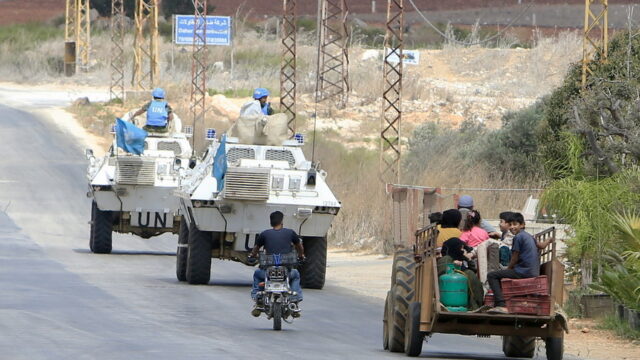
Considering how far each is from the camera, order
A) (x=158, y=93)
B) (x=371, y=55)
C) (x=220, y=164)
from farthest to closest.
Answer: (x=371, y=55)
(x=158, y=93)
(x=220, y=164)

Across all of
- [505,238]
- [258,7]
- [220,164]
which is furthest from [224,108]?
[258,7]

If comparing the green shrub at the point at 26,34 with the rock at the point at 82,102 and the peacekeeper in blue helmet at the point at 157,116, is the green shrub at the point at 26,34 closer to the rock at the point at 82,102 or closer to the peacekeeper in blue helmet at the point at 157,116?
the rock at the point at 82,102

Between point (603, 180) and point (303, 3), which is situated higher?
point (303, 3)

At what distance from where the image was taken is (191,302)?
2019 cm

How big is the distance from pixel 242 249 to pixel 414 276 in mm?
8303

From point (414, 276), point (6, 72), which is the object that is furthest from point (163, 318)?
point (6, 72)

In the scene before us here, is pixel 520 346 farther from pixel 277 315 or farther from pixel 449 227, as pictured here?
pixel 277 315

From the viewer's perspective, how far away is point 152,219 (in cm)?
2877

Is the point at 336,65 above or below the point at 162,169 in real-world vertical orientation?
above

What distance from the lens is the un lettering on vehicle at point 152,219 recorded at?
94.0 feet

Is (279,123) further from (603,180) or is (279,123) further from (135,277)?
(603,180)

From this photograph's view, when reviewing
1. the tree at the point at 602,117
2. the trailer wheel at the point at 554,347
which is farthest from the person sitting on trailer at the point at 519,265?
the tree at the point at 602,117

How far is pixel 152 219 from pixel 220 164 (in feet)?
21.6

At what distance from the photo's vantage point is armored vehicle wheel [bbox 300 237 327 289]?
22.9m
